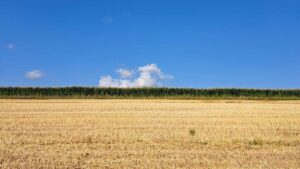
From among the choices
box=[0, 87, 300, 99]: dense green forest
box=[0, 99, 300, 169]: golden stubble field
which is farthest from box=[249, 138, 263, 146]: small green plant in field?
box=[0, 87, 300, 99]: dense green forest

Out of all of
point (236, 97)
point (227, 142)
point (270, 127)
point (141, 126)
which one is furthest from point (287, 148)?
point (236, 97)

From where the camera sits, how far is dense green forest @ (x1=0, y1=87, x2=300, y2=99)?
5725 cm

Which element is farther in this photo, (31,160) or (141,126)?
(141,126)

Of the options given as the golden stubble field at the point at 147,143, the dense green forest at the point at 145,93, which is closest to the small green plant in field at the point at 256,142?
the golden stubble field at the point at 147,143

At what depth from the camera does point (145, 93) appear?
59.1 m

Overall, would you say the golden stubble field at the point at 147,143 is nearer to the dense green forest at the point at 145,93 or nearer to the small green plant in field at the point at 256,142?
the small green plant in field at the point at 256,142

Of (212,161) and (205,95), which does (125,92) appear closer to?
(205,95)

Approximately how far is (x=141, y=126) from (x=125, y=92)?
1513 inches

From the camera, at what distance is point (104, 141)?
16.2 meters

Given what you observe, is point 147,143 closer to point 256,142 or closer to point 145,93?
point 256,142

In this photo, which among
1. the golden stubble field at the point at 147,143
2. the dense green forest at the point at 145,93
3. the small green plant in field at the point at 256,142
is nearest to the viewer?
the golden stubble field at the point at 147,143

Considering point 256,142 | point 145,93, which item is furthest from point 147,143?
point 145,93

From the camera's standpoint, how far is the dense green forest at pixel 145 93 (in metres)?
57.2

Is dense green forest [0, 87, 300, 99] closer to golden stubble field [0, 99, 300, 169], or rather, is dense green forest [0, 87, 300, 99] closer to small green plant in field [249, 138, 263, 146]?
golden stubble field [0, 99, 300, 169]
